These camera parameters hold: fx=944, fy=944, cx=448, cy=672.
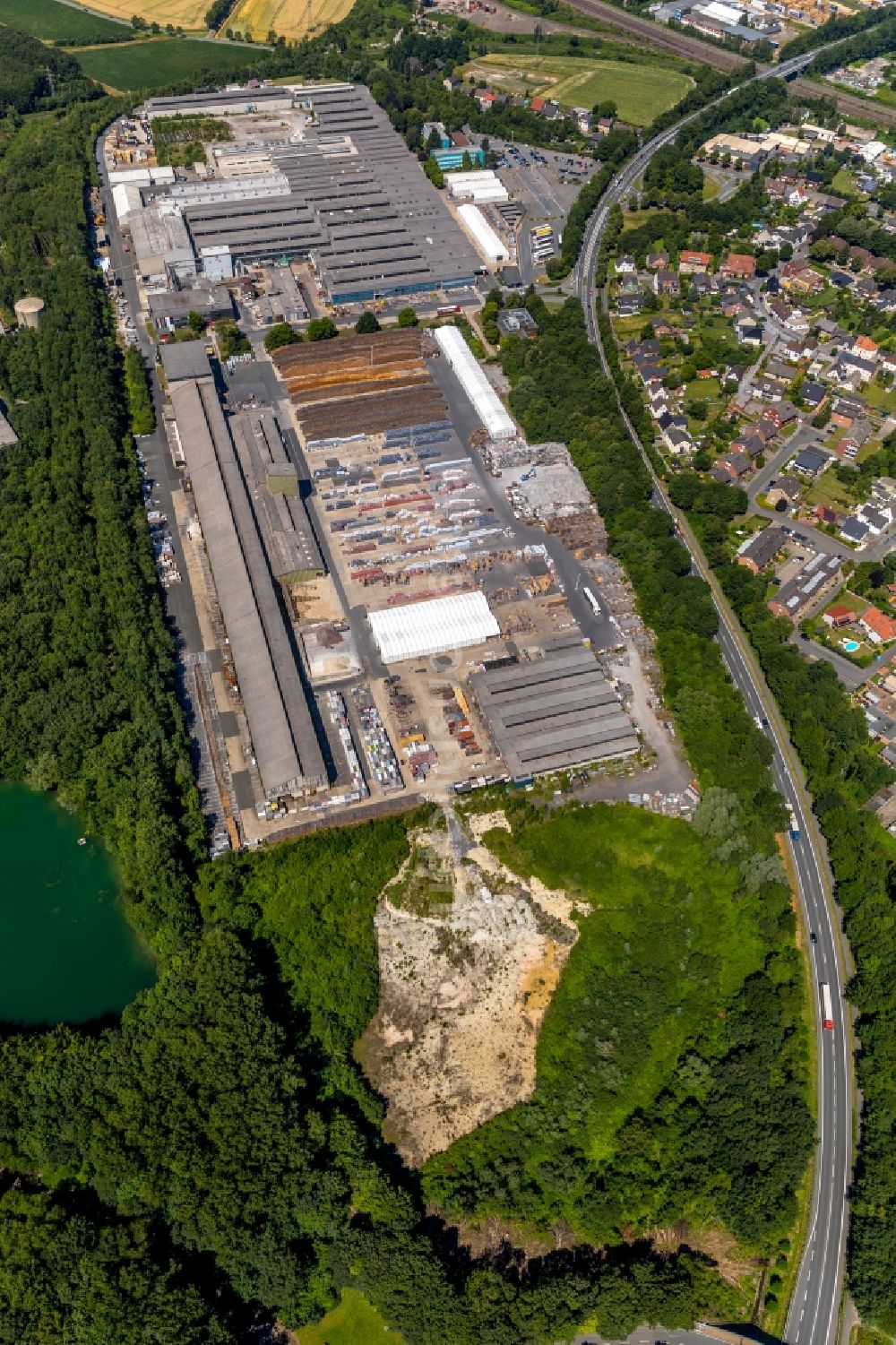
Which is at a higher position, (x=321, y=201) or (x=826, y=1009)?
(x=321, y=201)

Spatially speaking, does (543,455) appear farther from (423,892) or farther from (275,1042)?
(275,1042)

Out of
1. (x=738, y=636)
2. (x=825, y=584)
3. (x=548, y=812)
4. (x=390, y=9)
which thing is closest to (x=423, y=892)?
(x=548, y=812)

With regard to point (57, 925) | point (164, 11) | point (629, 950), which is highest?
point (164, 11)

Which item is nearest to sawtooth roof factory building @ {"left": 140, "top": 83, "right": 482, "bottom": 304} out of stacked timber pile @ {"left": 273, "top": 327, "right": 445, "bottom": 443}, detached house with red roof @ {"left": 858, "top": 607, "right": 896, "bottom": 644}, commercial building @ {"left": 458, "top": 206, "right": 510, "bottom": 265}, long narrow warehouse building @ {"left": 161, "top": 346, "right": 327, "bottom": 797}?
commercial building @ {"left": 458, "top": 206, "right": 510, "bottom": 265}

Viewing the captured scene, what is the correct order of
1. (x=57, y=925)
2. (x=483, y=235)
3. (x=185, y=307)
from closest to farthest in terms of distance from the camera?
(x=57, y=925), (x=185, y=307), (x=483, y=235)

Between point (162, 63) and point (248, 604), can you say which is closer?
point (248, 604)

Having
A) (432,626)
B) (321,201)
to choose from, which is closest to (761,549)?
(432,626)

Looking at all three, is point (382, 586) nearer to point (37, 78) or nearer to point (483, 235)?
point (483, 235)
